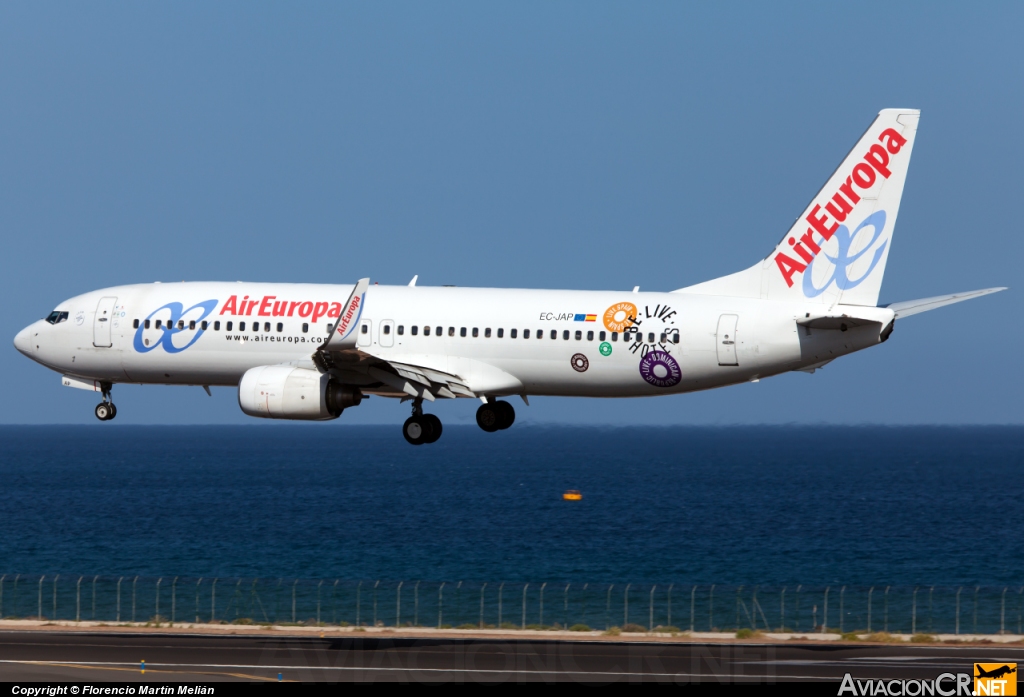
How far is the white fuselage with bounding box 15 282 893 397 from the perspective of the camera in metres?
47.9

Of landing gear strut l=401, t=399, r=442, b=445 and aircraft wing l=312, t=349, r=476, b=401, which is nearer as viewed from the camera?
aircraft wing l=312, t=349, r=476, b=401

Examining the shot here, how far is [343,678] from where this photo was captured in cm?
5475

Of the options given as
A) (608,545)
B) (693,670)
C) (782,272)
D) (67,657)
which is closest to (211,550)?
(608,545)

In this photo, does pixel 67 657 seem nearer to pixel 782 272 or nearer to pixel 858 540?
pixel 782 272

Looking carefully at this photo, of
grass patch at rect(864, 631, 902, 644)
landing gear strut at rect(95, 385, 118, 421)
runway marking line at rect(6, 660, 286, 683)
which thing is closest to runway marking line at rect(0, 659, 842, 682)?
runway marking line at rect(6, 660, 286, 683)

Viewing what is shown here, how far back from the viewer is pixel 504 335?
48.9m

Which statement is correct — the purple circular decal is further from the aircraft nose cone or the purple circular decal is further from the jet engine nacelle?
the aircraft nose cone

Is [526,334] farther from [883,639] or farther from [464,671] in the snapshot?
[883,639]

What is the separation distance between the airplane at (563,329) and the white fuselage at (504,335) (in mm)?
54

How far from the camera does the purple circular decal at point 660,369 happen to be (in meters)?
48.0

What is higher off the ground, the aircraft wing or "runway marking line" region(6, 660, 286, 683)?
the aircraft wing

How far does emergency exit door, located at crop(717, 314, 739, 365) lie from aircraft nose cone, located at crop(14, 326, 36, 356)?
28533 millimetres

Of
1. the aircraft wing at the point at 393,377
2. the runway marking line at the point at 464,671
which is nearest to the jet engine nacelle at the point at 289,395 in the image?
the aircraft wing at the point at 393,377

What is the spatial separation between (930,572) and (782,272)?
390ft
